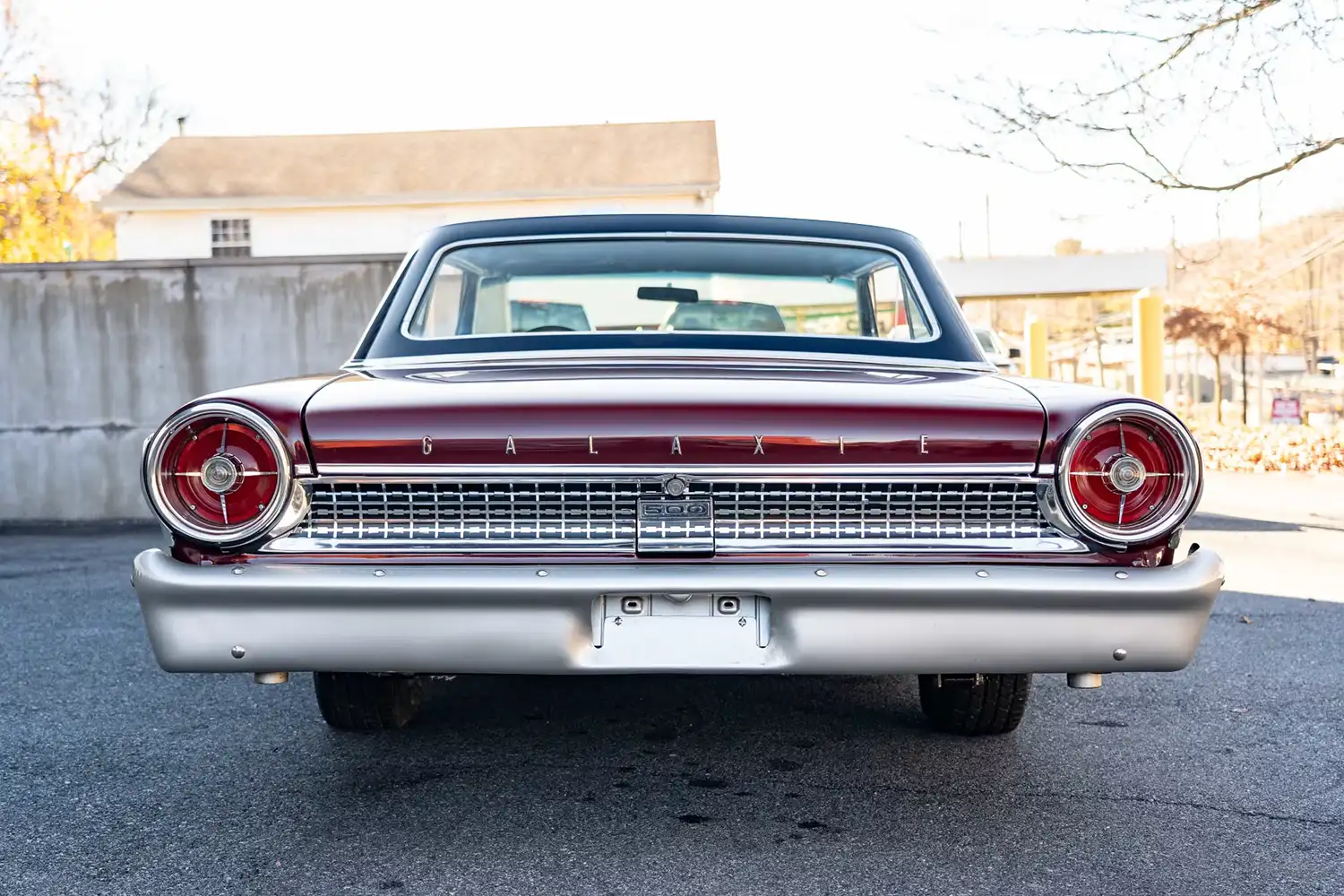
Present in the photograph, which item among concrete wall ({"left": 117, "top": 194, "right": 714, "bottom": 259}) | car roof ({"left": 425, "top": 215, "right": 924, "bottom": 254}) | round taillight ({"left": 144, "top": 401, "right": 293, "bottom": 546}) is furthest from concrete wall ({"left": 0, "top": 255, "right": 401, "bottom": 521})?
concrete wall ({"left": 117, "top": 194, "right": 714, "bottom": 259})

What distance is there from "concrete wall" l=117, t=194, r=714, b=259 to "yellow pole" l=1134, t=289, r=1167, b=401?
1115cm

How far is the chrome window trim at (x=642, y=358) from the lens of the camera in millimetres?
3443

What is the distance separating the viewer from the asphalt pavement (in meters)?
Answer: 2.86

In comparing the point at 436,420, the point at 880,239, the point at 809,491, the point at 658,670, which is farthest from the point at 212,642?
the point at 880,239

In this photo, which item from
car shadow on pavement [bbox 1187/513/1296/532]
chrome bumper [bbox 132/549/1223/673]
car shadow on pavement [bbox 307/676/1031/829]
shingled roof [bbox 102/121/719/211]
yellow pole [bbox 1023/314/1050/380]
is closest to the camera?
chrome bumper [bbox 132/549/1223/673]

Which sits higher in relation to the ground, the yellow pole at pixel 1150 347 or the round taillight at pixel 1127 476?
the yellow pole at pixel 1150 347

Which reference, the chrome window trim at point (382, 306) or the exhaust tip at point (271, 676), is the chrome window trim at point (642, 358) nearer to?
the chrome window trim at point (382, 306)

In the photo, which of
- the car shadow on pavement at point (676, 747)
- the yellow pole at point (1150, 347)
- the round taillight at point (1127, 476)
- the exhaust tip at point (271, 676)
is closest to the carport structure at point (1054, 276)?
the yellow pole at point (1150, 347)

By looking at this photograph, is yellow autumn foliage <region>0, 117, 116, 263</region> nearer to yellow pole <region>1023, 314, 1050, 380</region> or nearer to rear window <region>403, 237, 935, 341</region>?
yellow pole <region>1023, 314, 1050, 380</region>

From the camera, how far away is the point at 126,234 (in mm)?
23578

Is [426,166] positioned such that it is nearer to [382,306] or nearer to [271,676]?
[382,306]

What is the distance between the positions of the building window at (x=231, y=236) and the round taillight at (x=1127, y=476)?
22.7 meters

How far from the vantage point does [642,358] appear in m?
3.41

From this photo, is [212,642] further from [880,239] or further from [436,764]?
[880,239]
